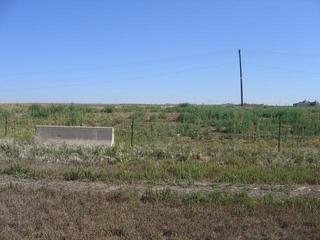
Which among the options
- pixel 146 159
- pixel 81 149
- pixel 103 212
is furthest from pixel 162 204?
pixel 81 149

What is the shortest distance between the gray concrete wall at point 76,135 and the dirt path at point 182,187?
24.2ft

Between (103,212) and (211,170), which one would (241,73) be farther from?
(103,212)

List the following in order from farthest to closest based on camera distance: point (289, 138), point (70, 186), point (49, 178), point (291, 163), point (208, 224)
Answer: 1. point (289, 138)
2. point (291, 163)
3. point (49, 178)
4. point (70, 186)
5. point (208, 224)

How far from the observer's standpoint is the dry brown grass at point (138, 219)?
737cm

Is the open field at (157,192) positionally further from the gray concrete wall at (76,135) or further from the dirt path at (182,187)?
the gray concrete wall at (76,135)

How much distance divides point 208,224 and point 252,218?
2.57 ft

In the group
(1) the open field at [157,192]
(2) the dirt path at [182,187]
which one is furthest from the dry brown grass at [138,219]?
(2) the dirt path at [182,187]

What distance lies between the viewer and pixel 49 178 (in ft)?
40.2

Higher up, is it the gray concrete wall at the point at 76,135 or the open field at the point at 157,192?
the gray concrete wall at the point at 76,135

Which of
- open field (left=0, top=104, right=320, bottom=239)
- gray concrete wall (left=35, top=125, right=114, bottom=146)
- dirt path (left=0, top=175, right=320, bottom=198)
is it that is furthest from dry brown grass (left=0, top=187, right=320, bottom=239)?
gray concrete wall (left=35, top=125, right=114, bottom=146)

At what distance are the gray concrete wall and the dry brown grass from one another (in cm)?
960

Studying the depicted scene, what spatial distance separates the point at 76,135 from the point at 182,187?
30.1 ft

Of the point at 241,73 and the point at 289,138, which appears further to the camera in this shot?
the point at 241,73

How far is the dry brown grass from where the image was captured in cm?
737
